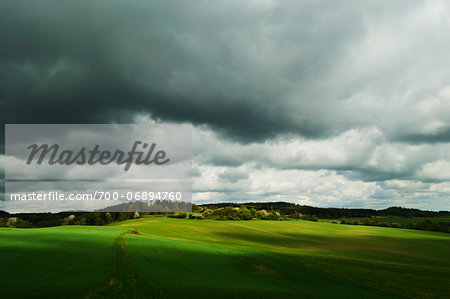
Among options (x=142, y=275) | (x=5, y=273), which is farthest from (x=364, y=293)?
(x=5, y=273)

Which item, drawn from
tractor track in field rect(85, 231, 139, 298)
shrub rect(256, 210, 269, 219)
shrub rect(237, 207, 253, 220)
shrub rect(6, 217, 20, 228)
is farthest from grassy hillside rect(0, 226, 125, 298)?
shrub rect(256, 210, 269, 219)

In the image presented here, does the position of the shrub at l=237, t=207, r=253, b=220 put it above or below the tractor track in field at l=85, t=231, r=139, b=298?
below

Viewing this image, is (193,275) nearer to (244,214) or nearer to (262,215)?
(244,214)

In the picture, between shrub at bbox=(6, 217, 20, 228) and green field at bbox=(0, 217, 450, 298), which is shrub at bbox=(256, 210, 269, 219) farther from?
shrub at bbox=(6, 217, 20, 228)

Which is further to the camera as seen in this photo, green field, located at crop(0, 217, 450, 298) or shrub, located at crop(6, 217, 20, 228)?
shrub, located at crop(6, 217, 20, 228)

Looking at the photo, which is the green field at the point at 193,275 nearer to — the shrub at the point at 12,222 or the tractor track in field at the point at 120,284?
the tractor track in field at the point at 120,284

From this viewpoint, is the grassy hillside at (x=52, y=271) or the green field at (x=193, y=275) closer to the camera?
the grassy hillside at (x=52, y=271)

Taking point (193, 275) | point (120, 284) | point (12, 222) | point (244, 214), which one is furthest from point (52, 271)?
point (12, 222)

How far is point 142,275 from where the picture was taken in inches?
918

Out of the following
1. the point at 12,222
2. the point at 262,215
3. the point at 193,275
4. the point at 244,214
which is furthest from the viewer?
the point at 262,215

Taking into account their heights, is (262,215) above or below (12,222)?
above

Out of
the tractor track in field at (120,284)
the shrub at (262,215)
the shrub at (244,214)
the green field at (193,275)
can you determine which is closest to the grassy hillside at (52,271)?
the green field at (193,275)

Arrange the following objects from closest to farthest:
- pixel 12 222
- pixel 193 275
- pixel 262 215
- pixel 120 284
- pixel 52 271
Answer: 1. pixel 120 284
2. pixel 52 271
3. pixel 193 275
4. pixel 12 222
5. pixel 262 215

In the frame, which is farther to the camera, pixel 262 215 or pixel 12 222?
pixel 262 215
